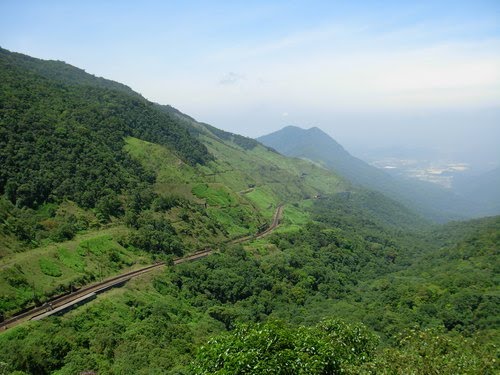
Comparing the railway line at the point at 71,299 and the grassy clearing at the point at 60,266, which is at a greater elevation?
the grassy clearing at the point at 60,266

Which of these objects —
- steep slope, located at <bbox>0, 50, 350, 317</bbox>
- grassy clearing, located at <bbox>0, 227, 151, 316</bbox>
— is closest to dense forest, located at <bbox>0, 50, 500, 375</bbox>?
grassy clearing, located at <bbox>0, 227, 151, 316</bbox>

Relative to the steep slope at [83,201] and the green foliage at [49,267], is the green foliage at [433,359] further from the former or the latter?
the green foliage at [49,267]

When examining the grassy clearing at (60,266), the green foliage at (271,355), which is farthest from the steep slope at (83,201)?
the green foliage at (271,355)

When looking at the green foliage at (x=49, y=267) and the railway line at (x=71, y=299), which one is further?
the green foliage at (x=49, y=267)

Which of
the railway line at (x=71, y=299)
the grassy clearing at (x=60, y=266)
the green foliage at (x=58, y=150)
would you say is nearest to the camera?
the railway line at (x=71, y=299)

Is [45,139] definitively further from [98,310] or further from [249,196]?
[249,196]

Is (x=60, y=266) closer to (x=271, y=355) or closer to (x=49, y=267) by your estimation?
(x=49, y=267)

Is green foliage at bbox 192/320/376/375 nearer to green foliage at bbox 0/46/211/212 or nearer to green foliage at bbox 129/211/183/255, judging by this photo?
green foliage at bbox 129/211/183/255
